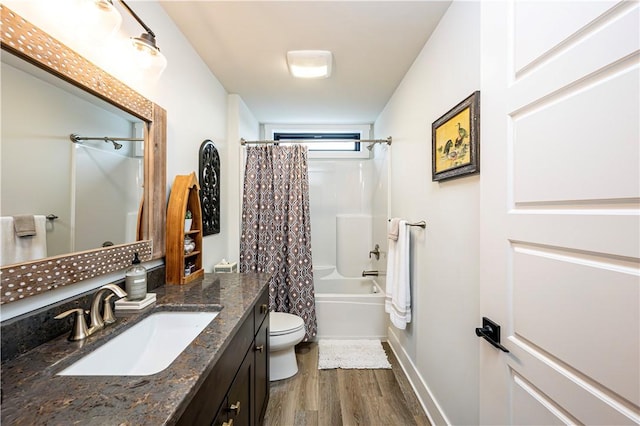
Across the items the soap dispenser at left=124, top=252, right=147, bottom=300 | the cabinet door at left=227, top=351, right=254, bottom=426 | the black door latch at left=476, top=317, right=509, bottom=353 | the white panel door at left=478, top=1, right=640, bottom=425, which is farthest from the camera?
the soap dispenser at left=124, top=252, right=147, bottom=300

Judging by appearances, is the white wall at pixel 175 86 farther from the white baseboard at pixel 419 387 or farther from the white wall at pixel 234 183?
the white baseboard at pixel 419 387

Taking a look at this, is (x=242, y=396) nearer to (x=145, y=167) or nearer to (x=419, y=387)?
(x=145, y=167)

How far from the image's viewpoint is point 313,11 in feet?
4.74

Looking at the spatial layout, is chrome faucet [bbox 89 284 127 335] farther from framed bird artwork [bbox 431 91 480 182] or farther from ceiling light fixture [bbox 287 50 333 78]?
ceiling light fixture [bbox 287 50 333 78]

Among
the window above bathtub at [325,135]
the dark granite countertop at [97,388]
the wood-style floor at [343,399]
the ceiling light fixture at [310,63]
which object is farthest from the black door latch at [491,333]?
the window above bathtub at [325,135]

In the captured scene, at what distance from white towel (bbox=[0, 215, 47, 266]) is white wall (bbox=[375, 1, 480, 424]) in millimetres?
1634

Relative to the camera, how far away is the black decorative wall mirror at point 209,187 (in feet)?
6.33

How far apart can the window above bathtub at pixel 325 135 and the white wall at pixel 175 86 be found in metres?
1.23

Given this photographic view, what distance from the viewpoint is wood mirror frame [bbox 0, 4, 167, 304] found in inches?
29.0

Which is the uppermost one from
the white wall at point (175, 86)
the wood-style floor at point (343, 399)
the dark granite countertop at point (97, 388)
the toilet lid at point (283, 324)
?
the white wall at point (175, 86)

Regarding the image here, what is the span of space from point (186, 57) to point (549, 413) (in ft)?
7.71

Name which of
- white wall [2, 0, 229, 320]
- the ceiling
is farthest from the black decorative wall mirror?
the ceiling

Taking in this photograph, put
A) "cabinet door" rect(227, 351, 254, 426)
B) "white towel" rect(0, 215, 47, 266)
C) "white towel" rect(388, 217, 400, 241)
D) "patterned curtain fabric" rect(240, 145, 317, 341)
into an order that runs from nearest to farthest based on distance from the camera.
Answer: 1. "white towel" rect(0, 215, 47, 266)
2. "cabinet door" rect(227, 351, 254, 426)
3. "white towel" rect(388, 217, 400, 241)
4. "patterned curtain fabric" rect(240, 145, 317, 341)

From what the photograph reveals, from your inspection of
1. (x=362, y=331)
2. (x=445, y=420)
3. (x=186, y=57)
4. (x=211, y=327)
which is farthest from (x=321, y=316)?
(x=186, y=57)
